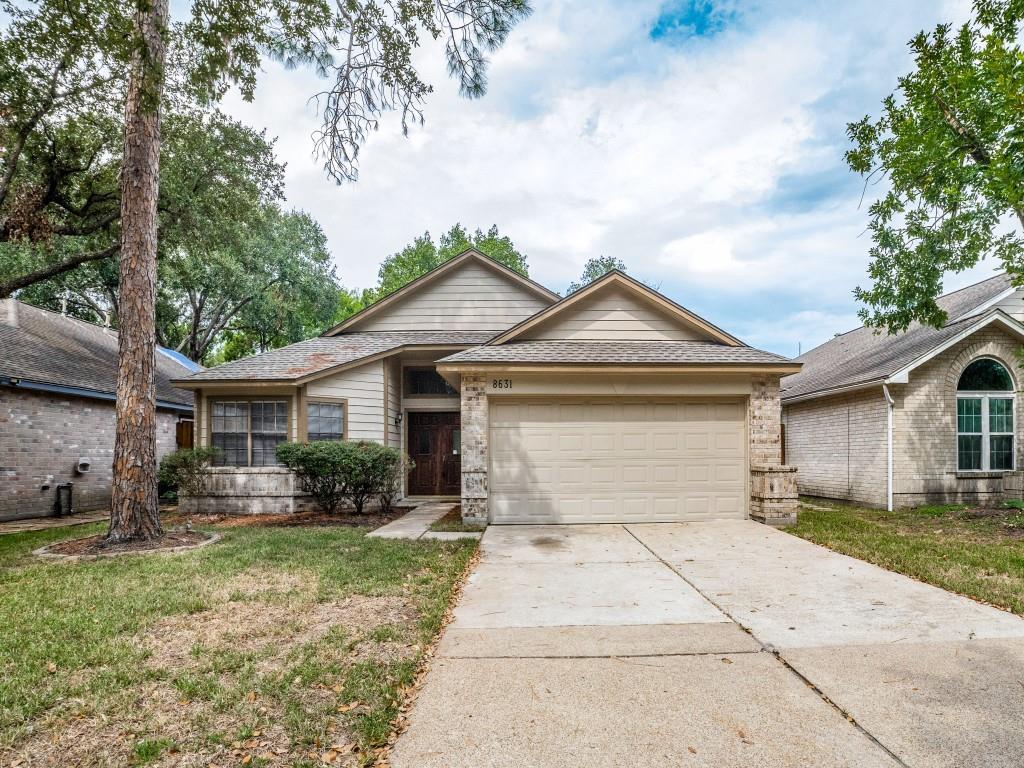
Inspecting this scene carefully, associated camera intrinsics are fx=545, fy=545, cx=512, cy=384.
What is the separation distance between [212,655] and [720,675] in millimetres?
3399

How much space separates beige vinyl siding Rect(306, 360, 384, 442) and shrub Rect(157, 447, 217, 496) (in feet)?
8.83

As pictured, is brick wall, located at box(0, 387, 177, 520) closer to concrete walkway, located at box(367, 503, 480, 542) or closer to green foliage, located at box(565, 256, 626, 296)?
concrete walkway, located at box(367, 503, 480, 542)

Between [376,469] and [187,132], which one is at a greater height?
[187,132]

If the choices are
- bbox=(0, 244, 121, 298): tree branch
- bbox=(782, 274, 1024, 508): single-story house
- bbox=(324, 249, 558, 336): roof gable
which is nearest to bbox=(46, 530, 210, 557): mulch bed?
bbox=(0, 244, 121, 298): tree branch

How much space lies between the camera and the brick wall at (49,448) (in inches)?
426

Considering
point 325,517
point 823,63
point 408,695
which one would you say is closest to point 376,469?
point 325,517

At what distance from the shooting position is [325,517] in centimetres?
1073

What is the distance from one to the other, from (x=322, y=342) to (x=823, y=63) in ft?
41.6

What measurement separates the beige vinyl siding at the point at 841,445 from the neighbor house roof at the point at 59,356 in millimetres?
16563

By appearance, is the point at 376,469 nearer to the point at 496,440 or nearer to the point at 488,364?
the point at 496,440

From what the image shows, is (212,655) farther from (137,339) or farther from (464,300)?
(464,300)

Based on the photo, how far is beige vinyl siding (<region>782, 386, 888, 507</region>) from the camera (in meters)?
12.1

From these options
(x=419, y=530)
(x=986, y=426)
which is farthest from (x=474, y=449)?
(x=986, y=426)

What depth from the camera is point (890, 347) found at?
13.9m
